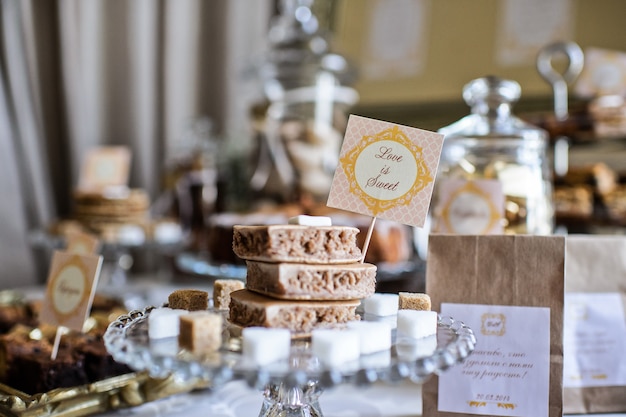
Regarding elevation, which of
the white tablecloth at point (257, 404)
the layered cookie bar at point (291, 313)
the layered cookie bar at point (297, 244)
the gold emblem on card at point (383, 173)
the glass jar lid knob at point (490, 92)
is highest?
the glass jar lid knob at point (490, 92)

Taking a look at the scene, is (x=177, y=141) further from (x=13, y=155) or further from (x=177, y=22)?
(x=13, y=155)

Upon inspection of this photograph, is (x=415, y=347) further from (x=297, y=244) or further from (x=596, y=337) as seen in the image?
(x=596, y=337)

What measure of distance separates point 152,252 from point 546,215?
1.85m

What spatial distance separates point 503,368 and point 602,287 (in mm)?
262

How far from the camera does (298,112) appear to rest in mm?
2186

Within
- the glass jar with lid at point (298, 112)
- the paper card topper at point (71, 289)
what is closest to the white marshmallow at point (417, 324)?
the paper card topper at point (71, 289)

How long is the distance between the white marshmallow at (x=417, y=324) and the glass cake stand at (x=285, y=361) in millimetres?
12

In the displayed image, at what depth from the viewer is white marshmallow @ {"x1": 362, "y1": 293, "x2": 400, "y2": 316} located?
88cm

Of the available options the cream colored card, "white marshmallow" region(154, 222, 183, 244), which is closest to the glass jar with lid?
"white marshmallow" region(154, 222, 183, 244)

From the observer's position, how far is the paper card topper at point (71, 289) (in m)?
0.95

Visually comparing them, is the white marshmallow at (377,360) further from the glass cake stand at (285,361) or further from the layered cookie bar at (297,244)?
the layered cookie bar at (297,244)

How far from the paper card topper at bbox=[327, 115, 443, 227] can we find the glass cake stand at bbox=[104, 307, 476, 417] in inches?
6.7

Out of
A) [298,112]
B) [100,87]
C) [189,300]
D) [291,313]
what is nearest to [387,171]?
[291,313]

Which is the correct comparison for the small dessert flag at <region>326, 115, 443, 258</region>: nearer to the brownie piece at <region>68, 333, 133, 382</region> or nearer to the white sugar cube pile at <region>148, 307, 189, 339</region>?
the white sugar cube pile at <region>148, 307, 189, 339</region>
